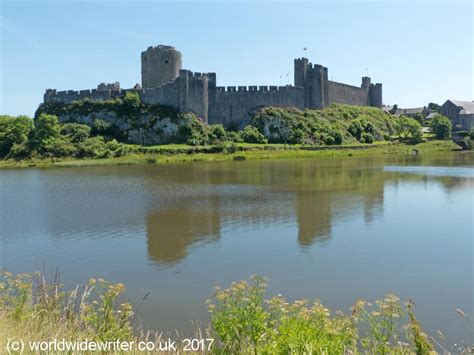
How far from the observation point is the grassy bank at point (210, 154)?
36.5 meters

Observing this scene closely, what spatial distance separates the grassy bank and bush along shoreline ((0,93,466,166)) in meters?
0.15

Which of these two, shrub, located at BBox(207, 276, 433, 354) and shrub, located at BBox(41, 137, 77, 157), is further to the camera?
shrub, located at BBox(41, 137, 77, 157)

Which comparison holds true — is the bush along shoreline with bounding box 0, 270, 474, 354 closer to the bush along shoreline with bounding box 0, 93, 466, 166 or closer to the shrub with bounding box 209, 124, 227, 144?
the bush along shoreline with bounding box 0, 93, 466, 166

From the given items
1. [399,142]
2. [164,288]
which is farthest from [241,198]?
[399,142]

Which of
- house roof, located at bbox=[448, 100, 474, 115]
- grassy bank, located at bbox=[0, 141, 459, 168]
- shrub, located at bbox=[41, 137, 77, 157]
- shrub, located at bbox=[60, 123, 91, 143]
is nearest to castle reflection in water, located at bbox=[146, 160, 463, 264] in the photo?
grassy bank, located at bbox=[0, 141, 459, 168]

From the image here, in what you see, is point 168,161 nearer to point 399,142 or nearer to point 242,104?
point 242,104

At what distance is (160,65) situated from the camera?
155 feet

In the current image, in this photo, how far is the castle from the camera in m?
44.9

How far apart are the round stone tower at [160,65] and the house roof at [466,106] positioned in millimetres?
42175

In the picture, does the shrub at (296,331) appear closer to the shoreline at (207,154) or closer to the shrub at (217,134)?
the shoreline at (207,154)

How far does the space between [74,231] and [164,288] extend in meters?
5.38

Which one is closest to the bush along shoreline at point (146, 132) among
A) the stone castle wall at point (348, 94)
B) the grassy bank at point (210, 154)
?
the grassy bank at point (210, 154)

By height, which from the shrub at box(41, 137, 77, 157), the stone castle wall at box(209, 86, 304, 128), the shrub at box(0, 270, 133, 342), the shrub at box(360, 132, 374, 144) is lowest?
the shrub at box(0, 270, 133, 342)

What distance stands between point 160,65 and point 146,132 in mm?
8056
